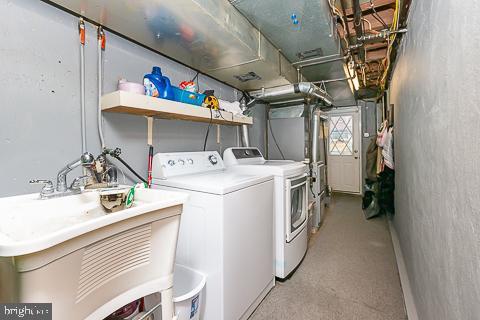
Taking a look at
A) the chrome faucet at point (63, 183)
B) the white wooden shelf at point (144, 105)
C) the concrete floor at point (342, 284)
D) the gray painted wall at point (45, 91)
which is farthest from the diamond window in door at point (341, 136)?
the chrome faucet at point (63, 183)

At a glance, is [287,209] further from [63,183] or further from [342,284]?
[63,183]

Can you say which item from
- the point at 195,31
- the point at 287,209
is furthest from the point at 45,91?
the point at 287,209

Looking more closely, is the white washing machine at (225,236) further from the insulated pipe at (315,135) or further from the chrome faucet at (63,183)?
the insulated pipe at (315,135)

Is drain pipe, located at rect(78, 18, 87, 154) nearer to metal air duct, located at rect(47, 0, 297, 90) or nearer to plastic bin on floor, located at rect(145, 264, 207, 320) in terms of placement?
metal air duct, located at rect(47, 0, 297, 90)

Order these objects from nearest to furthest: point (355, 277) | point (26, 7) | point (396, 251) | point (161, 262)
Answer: point (161, 262) → point (26, 7) → point (355, 277) → point (396, 251)

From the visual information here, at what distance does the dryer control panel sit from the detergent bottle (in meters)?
0.46

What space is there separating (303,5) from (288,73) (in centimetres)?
101

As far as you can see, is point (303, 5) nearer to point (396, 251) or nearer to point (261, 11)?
point (261, 11)

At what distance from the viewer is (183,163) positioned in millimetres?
1846

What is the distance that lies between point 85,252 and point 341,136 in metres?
5.65

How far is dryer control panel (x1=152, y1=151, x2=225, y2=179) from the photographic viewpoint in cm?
168

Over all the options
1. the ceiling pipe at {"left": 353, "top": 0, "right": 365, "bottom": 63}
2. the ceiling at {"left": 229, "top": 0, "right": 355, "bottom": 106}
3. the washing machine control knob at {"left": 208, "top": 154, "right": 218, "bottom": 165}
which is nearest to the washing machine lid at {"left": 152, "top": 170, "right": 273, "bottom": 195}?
the washing machine control knob at {"left": 208, "top": 154, "right": 218, "bottom": 165}

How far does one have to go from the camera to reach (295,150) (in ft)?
10.3

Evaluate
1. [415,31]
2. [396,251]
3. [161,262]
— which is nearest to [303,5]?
[415,31]
